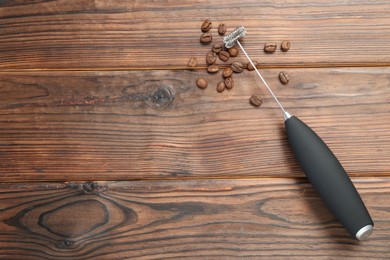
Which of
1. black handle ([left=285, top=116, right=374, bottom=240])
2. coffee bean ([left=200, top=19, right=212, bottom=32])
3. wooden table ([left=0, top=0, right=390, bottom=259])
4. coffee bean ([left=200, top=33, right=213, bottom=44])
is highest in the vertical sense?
coffee bean ([left=200, top=19, right=212, bottom=32])

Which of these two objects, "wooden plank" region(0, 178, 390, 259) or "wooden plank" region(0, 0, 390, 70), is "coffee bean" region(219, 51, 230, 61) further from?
"wooden plank" region(0, 178, 390, 259)

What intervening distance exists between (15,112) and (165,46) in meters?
0.33

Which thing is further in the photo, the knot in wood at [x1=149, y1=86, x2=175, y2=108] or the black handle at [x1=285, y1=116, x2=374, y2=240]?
the knot in wood at [x1=149, y1=86, x2=175, y2=108]

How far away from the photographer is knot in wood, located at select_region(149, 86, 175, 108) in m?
1.07

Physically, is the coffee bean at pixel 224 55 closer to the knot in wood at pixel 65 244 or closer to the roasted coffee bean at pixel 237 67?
the roasted coffee bean at pixel 237 67

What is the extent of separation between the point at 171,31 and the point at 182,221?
1.23ft

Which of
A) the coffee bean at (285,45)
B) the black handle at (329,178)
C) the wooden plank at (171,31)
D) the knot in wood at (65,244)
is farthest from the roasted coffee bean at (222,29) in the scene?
the knot in wood at (65,244)

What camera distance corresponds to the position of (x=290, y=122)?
1001 millimetres

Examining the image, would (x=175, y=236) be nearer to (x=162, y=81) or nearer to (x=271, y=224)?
(x=271, y=224)

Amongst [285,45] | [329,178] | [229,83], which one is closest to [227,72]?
[229,83]

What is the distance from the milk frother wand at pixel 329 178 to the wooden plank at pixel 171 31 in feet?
0.51

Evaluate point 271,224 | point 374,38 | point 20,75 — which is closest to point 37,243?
point 20,75

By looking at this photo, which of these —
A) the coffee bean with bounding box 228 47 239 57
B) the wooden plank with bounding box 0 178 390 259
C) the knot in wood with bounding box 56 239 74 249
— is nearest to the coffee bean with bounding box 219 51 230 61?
the coffee bean with bounding box 228 47 239 57

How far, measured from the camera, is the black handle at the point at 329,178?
3.19ft
